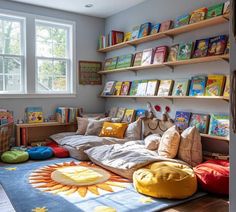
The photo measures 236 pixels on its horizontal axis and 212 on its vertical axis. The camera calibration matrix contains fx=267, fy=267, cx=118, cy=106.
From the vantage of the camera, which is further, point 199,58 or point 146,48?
point 146,48

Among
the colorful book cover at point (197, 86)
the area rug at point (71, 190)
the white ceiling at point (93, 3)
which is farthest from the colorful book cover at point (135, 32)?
the area rug at point (71, 190)

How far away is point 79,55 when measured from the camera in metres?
5.16

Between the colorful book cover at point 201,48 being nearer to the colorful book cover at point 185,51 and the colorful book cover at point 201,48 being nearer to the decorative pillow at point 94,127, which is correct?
the colorful book cover at point 185,51

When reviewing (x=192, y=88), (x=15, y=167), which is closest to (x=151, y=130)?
(x=192, y=88)

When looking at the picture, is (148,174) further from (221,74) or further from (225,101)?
(221,74)

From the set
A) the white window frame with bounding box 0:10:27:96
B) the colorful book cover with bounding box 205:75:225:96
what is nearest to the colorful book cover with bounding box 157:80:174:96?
the colorful book cover with bounding box 205:75:225:96

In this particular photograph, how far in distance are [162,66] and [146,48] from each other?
50cm

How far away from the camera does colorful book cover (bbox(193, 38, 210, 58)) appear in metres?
3.35

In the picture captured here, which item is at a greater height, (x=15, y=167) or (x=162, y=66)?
(x=162, y=66)

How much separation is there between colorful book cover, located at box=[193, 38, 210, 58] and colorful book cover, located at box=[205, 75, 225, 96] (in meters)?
0.31

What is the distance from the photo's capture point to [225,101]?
322cm

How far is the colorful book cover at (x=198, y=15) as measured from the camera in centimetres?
335

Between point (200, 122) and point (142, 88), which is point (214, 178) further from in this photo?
point (142, 88)

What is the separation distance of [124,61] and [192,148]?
217 centimetres
